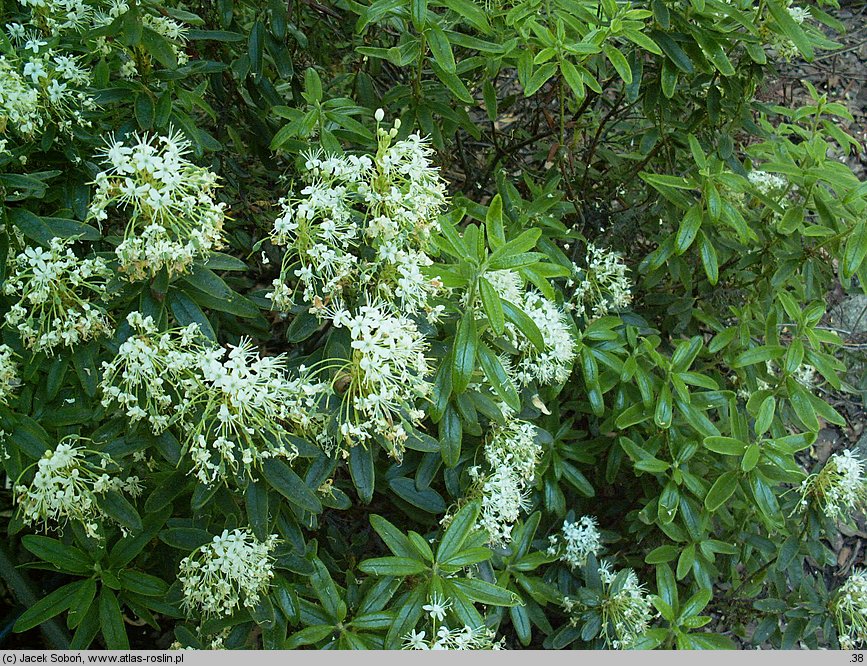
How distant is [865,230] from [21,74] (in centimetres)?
240

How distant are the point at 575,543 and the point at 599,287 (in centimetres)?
88

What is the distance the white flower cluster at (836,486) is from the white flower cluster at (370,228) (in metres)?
1.52

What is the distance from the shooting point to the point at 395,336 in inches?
61.7

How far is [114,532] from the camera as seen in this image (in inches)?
79.2

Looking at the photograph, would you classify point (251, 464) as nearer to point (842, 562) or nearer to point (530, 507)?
point (530, 507)

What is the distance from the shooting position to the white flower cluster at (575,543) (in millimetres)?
2559

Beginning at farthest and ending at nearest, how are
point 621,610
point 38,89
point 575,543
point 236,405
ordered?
point 575,543
point 621,610
point 38,89
point 236,405

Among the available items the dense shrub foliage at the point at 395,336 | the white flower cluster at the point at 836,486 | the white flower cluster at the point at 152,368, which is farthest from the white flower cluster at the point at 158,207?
the white flower cluster at the point at 836,486

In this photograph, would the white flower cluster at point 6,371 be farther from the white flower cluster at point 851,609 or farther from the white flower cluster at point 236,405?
the white flower cluster at point 851,609

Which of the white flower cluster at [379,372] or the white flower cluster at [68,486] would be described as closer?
the white flower cluster at [379,372]

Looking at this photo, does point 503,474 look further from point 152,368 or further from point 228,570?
point 152,368

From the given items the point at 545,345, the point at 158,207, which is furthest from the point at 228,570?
the point at 545,345

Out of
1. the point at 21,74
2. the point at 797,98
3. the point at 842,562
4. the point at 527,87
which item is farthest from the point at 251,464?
the point at 797,98
